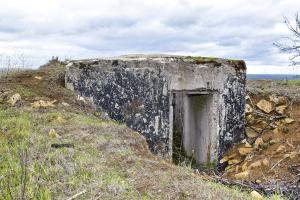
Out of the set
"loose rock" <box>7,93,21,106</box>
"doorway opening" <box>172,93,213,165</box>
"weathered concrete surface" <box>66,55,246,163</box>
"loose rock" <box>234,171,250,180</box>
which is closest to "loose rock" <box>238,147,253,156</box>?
"weathered concrete surface" <box>66,55,246,163</box>

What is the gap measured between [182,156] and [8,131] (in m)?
5.10

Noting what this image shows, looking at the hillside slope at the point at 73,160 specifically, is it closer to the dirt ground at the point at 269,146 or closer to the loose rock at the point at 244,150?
the dirt ground at the point at 269,146

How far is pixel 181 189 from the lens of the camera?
3717mm

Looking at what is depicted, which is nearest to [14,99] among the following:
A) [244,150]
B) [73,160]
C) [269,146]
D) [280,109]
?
[73,160]

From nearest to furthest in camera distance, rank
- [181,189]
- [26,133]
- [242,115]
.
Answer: [181,189] < [26,133] < [242,115]

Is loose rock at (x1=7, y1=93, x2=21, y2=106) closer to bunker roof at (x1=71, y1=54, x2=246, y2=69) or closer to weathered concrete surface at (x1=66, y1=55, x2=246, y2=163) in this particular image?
weathered concrete surface at (x1=66, y1=55, x2=246, y2=163)

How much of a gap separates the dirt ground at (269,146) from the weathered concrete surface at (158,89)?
1.72ft

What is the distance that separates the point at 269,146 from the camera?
8.18m

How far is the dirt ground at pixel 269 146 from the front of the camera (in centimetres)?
694

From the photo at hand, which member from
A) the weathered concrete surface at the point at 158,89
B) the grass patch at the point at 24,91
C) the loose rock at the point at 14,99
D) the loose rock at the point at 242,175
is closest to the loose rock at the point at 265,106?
the weathered concrete surface at the point at 158,89

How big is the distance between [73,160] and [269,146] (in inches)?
192

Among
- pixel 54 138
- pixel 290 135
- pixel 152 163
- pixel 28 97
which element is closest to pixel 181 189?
pixel 152 163

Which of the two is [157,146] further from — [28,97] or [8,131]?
[8,131]

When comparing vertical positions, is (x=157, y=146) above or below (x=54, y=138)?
below
